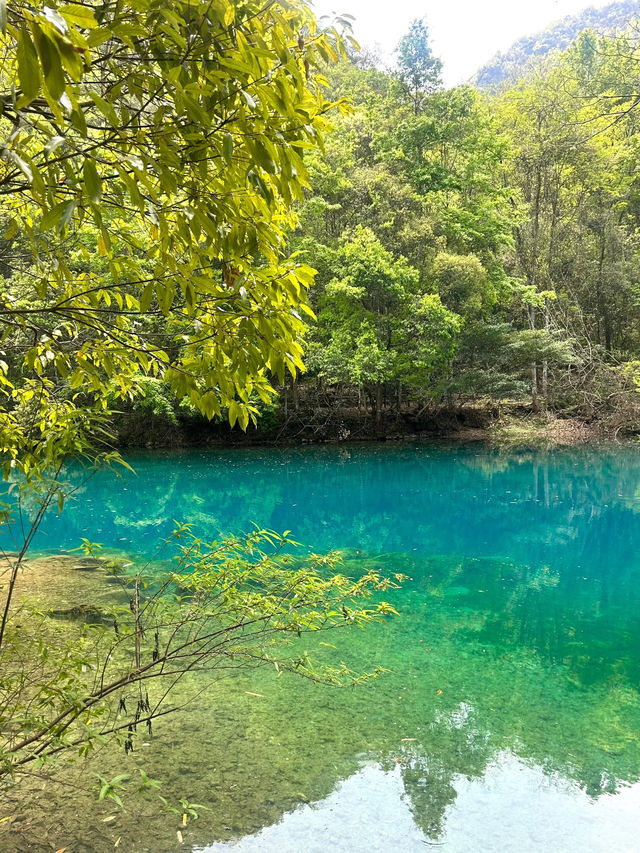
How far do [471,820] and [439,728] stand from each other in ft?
2.72

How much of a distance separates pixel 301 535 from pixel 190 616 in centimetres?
686

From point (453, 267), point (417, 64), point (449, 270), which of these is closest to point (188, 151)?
point (453, 267)

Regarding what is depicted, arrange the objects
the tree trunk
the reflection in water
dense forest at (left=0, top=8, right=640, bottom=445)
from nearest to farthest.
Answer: the reflection in water < dense forest at (left=0, top=8, right=640, bottom=445) < the tree trunk

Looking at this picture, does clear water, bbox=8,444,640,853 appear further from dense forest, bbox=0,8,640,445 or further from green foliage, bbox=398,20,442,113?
green foliage, bbox=398,20,442,113

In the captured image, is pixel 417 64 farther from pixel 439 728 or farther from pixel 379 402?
pixel 439 728

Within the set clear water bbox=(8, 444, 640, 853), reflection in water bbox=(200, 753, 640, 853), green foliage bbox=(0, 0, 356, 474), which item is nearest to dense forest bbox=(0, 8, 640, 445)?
clear water bbox=(8, 444, 640, 853)

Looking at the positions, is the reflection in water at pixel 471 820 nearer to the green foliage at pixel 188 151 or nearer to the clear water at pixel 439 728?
the clear water at pixel 439 728

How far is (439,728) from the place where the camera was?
13.0 feet

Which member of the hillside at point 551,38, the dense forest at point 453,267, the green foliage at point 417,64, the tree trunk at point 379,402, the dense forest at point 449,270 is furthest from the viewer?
the hillside at point 551,38

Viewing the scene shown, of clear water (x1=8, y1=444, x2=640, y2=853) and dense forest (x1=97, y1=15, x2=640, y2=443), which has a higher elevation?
dense forest (x1=97, y1=15, x2=640, y2=443)

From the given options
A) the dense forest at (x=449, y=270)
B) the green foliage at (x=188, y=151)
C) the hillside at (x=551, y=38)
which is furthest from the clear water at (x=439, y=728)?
the hillside at (x=551, y=38)

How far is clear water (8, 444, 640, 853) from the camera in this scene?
2979 millimetres

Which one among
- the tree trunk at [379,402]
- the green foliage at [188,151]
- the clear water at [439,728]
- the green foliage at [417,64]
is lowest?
the clear water at [439,728]

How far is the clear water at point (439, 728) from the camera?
117 inches
